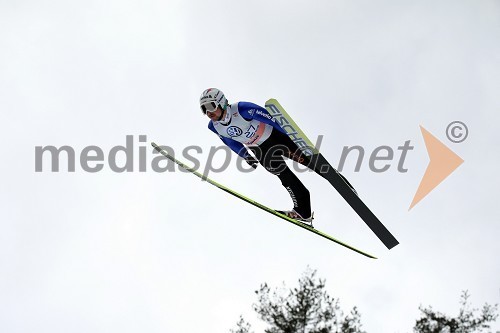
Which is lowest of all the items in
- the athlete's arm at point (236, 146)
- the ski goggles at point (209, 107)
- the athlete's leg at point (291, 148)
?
the athlete's leg at point (291, 148)

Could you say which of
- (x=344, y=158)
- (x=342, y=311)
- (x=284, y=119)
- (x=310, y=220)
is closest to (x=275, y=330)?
(x=342, y=311)

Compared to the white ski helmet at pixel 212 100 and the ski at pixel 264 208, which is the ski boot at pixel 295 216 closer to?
the ski at pixel 264 208

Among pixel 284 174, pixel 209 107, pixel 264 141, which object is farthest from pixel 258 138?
pixel 209 107

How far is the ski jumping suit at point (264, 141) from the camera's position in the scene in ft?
29.3

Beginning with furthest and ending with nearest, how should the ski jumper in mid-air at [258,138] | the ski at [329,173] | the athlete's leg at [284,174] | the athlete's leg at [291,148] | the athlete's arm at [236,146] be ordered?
the athlete's arm at [236,146]
the athlete's leg at [284,174]
the athlete's leg at [291,148]
the ski jumper in mid-air at [258,138]
the ski at [329,173]

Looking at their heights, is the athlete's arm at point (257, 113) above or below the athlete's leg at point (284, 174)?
above

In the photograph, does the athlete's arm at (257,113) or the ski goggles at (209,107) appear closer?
the ski goggles at (209,107)

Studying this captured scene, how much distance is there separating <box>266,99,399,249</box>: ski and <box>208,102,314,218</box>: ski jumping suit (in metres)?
0.23

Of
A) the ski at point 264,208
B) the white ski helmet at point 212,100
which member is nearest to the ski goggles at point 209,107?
the white ski helmet at point 212,100

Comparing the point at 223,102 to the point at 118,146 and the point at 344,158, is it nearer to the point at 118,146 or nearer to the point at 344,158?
the point at 344,158

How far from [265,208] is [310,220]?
0.77m

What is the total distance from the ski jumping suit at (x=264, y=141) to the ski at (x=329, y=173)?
9.2 inches

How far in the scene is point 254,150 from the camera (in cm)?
954

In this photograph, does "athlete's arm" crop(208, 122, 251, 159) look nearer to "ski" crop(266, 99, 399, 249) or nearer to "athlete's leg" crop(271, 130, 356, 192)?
"athlete's leg" crop(271, 130, 356, 192)
